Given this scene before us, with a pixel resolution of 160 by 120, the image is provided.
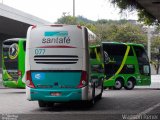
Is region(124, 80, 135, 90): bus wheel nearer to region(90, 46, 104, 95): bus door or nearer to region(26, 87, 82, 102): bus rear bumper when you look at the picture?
region(90, 46, 104, 95): bus door

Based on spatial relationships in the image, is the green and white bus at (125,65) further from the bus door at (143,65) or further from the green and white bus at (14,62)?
the green and white bus at (14,62)

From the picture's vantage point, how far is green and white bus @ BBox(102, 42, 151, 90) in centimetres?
3077

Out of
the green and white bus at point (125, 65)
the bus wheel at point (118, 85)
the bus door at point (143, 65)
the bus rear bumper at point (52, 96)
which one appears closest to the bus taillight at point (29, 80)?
the bus rear bumper at point (52, 96)

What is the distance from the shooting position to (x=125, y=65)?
102 ft

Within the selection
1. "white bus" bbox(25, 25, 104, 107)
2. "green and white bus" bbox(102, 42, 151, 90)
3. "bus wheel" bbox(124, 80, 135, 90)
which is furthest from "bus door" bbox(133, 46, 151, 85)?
"white bus" bbox(25, 25, 104, 107)

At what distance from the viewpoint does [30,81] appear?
53.8ft

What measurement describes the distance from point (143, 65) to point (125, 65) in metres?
1.22

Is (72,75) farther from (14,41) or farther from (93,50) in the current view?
(14,41)

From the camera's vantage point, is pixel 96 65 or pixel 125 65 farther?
pixel 125 65

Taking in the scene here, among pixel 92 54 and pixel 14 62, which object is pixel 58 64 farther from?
pixel 14 62

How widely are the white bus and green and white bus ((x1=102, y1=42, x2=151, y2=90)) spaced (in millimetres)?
14271

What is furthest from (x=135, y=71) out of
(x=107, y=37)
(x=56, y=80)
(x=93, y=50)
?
(x=107, y=37)

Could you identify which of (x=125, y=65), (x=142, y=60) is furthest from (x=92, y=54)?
(x=142, y=60)

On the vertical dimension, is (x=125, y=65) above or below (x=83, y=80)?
above
